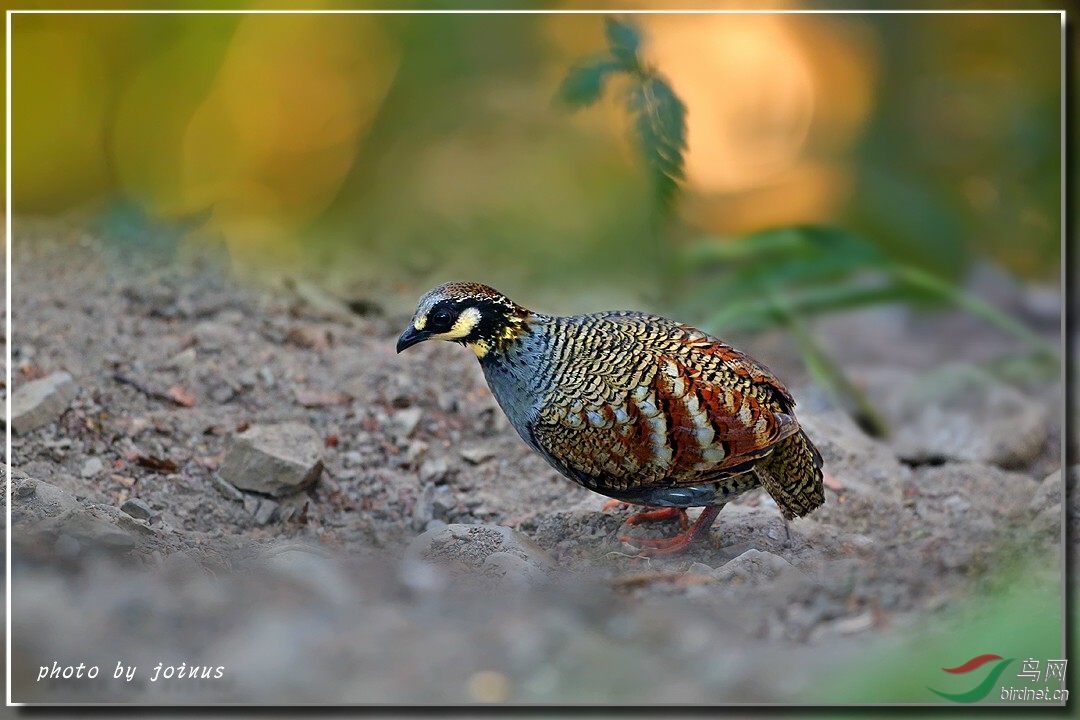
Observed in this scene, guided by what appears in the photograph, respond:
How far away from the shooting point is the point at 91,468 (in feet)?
11.7

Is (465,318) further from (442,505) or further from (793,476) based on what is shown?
(793,476)

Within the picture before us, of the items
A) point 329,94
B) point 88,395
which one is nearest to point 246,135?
point 329,94

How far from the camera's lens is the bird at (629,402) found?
3.14 metres

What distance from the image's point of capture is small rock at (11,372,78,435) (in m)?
3.58

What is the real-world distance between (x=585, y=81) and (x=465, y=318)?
117 centimetres

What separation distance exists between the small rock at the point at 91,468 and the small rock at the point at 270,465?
16.0 inches

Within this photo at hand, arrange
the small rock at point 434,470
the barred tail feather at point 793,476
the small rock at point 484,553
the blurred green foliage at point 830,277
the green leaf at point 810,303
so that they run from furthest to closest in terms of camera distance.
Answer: the green leaf at point 810,303, the blurred green foliage at point 830,277, the small rock at point 434,470, the barred tail feather at point 793,476, the small rock at point 484,553

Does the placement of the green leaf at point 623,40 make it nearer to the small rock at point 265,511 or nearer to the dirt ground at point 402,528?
the dirt ground at point 402,528

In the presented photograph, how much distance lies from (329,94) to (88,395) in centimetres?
141

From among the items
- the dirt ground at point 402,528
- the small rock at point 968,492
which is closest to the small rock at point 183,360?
the dirt ground at point 402,528

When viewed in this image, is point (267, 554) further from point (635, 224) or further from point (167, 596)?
point (635, 224)

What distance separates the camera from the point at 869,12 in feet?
11.8

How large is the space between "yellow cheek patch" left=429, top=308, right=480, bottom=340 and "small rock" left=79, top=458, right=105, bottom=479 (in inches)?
53.0

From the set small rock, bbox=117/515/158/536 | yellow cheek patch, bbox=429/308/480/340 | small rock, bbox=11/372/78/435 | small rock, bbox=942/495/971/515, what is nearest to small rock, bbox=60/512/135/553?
small rock, bbox=117/515/158/536
